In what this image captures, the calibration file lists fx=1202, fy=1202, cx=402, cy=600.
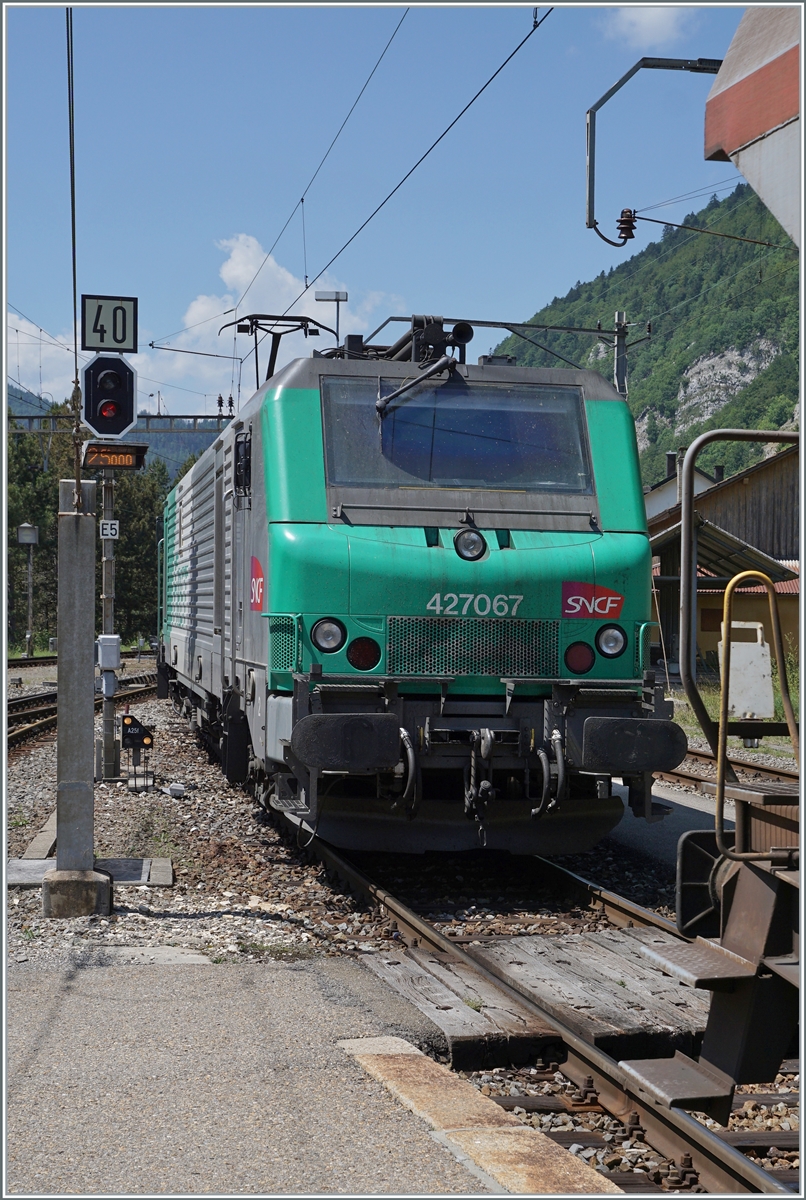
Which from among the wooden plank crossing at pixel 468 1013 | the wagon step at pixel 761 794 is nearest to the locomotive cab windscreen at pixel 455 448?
the wooden plank crossing at pixel 468 1013

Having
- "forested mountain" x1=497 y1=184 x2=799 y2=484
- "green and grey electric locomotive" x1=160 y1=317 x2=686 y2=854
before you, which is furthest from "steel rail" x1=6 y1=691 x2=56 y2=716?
"forested mountain" x1=497 y1=184 x2=799 y2=484

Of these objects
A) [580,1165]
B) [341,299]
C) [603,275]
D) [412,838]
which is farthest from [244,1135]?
[603,275]

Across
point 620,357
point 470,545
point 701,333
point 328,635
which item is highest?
point 701,333

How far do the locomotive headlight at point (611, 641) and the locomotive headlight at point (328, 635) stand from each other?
1.67 m

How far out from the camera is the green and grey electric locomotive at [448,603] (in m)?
7.40

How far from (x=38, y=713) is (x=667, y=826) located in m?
14.2

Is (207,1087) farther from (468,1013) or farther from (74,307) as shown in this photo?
(74,307)

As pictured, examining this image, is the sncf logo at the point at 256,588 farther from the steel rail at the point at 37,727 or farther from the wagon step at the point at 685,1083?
the steel rail at the point at 37,727

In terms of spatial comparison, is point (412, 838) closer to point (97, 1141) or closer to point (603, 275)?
point (97, 1141)

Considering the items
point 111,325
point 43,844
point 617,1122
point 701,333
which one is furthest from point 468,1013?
point 701,333

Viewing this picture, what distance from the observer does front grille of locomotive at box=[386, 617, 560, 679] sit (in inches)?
295

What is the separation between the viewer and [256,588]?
26.9ft

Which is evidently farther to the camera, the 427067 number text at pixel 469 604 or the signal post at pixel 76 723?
the 427067 number text at pixel 469 604

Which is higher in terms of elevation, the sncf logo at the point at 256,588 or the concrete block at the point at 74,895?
the sncf logo at the point at 256,588
